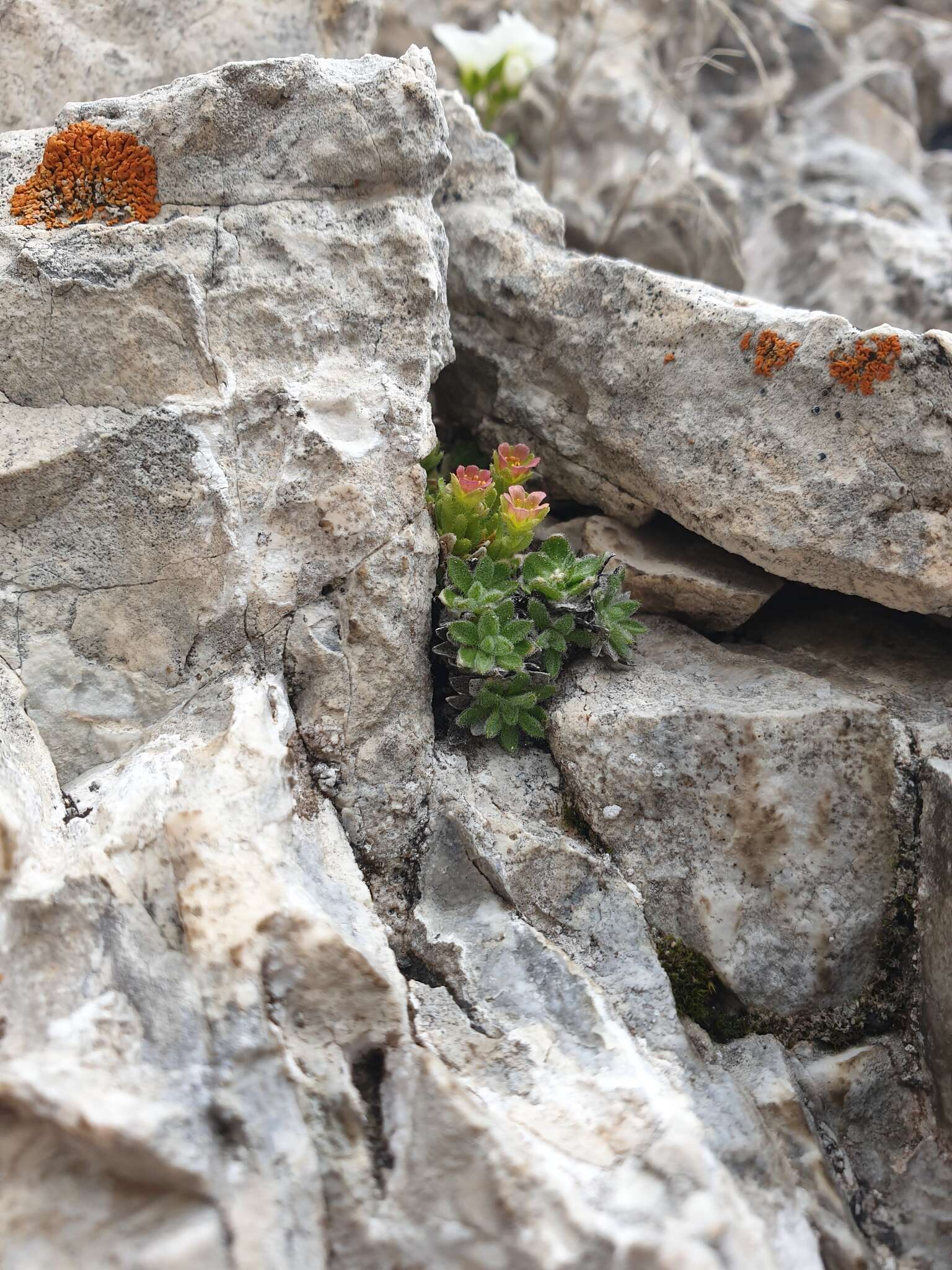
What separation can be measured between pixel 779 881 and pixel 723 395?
142cm

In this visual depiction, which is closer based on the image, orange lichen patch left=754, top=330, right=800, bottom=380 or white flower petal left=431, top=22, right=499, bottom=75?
orange lichen patch left=754, top=330, right=800, bottom=380

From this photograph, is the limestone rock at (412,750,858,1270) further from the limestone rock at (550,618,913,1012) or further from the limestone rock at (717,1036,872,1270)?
the limestone rock at (550,618,913,1012)

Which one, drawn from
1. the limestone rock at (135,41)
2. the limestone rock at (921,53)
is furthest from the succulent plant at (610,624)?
the limestone rock at (921,53)

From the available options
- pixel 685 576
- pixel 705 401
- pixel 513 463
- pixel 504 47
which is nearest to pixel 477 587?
pixel 513 463

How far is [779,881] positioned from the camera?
260 centimetres

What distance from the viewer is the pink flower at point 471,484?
9.26 feet

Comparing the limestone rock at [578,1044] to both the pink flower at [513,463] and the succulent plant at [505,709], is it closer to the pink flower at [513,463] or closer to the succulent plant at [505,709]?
the succulent plant at [505,709]

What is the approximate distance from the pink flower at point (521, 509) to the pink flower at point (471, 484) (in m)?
0.07

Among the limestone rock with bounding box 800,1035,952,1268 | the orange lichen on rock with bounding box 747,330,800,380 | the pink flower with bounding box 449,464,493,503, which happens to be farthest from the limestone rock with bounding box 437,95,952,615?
the limestone rock with bounding box 800,1035,952,1268

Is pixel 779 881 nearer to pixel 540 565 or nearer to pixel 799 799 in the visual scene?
pixel 799 799

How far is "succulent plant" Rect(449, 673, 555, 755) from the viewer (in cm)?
276

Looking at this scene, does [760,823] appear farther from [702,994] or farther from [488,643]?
[488,643]

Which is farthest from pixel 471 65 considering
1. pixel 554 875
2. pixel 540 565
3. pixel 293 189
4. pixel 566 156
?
pixel 554 875

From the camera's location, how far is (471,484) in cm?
282
